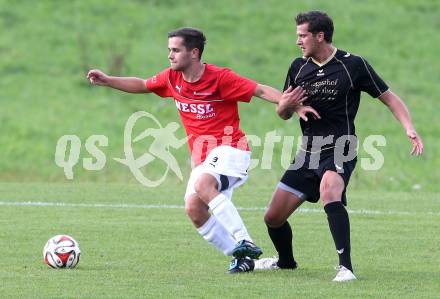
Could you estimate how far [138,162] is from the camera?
76.8ft

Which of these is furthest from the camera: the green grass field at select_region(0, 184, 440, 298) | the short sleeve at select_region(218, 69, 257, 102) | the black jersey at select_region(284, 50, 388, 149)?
the short sleeve at select_region(218, 69, 257, 102)

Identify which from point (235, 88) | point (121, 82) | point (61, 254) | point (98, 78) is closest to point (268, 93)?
point (235, 88)

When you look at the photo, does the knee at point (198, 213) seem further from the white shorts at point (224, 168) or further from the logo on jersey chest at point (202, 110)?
the logo on jersey chest at point (202, 110)

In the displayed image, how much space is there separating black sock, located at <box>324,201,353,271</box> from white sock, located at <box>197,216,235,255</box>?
1.06 meters

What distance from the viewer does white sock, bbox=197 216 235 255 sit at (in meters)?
10.1

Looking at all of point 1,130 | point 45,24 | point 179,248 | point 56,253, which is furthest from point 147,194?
point 45,24

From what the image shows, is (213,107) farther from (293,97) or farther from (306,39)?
(306,39)

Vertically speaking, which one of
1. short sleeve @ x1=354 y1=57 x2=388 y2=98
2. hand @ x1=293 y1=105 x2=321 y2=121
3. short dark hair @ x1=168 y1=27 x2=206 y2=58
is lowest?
hand @ x1=293 y1=105 x2=321 y2=121

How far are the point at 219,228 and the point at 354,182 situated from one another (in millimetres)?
10709

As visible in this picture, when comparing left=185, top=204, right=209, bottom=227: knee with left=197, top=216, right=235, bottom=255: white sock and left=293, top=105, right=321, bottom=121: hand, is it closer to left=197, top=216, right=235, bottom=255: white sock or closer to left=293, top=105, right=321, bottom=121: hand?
left=197, top=216, right=235, bottom=255: white sock

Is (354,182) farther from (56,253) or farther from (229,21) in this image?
(229,21)

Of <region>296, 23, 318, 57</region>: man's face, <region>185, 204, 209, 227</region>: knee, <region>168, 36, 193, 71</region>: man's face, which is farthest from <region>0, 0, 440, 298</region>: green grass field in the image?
<region>296, 23, 318, 57</region>: man's face

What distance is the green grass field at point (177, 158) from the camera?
31.9ft

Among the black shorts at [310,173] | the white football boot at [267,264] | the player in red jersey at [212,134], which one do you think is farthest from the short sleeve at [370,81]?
the white football boot at [267,264]
